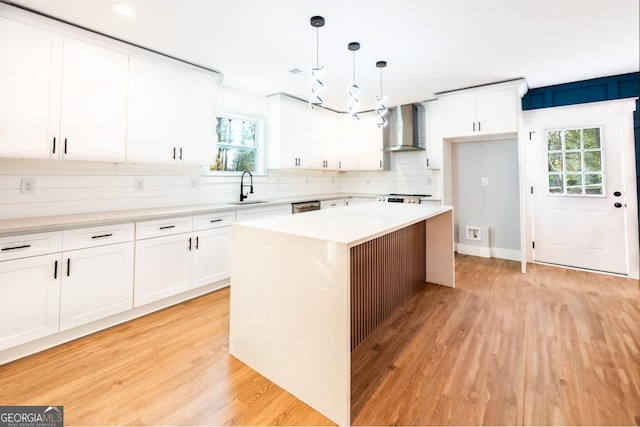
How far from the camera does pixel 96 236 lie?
2303 millimetres

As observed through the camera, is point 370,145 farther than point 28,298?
Yes

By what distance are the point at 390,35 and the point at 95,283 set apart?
322 centimetres

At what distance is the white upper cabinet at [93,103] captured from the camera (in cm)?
238

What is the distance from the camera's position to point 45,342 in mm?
2141

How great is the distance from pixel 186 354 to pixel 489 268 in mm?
3848

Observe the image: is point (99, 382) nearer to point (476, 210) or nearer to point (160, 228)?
point (160, 228)

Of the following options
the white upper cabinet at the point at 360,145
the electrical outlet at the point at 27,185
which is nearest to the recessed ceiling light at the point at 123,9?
the electrical outlet at the point at 27,185

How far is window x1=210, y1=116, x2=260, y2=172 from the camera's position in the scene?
3.96 m

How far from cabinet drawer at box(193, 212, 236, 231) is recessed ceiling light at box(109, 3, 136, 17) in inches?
68.6

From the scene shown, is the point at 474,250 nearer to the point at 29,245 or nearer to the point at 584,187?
the point at 584,187

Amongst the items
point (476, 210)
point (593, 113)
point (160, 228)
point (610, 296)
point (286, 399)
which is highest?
point (593, 113)

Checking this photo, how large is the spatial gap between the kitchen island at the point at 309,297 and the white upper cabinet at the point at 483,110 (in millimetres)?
2451

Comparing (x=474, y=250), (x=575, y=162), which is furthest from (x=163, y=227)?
(x=575, y=162)

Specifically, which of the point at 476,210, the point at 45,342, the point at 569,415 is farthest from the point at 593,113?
the point at 45,342
